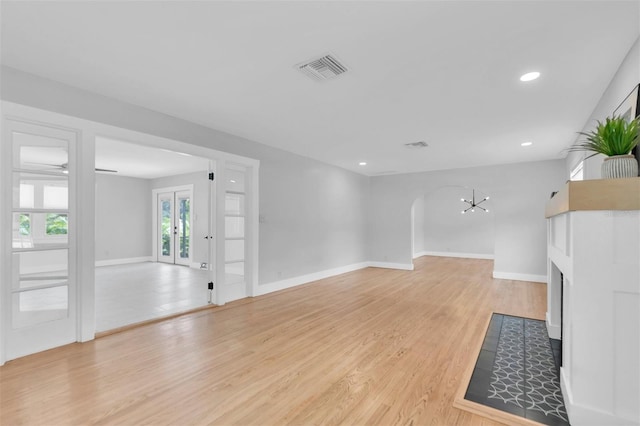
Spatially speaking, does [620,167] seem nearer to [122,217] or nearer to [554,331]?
[554,331]

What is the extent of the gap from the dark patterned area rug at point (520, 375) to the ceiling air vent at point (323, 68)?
2.86m

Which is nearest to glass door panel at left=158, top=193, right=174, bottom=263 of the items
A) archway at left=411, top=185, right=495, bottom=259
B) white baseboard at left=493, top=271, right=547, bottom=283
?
archway at left=411, top=185, right=495, bottom=259

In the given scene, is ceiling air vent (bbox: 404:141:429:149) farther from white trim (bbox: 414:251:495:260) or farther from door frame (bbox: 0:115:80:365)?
white trim (bbox: 414:251:495:260)

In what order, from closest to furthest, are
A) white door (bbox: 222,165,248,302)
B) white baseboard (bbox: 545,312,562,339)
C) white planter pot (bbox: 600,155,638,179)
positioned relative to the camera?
white planter pot (bbox: 600,155,638,179) < white baseboard (bbox: 545,312,562,339) < white door (bbox: 222,165,248,302)

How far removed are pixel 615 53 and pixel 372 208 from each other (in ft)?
21.2

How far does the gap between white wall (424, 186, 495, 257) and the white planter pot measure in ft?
28.8

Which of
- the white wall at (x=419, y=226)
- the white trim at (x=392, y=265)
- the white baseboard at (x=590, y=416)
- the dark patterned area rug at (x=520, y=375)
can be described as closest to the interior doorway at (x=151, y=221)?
the dark patterned area rug at (x=520, y=375)

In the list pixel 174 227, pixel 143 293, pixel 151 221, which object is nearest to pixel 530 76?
pixel 143 293

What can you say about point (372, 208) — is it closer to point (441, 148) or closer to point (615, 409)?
point (441, 148)

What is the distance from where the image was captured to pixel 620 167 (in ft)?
6.02

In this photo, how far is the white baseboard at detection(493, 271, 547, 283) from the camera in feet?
20.8

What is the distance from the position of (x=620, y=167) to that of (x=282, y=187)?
465 cm

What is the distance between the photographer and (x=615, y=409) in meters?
1.64

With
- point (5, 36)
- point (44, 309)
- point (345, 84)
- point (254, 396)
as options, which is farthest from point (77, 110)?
point (254, 396)
